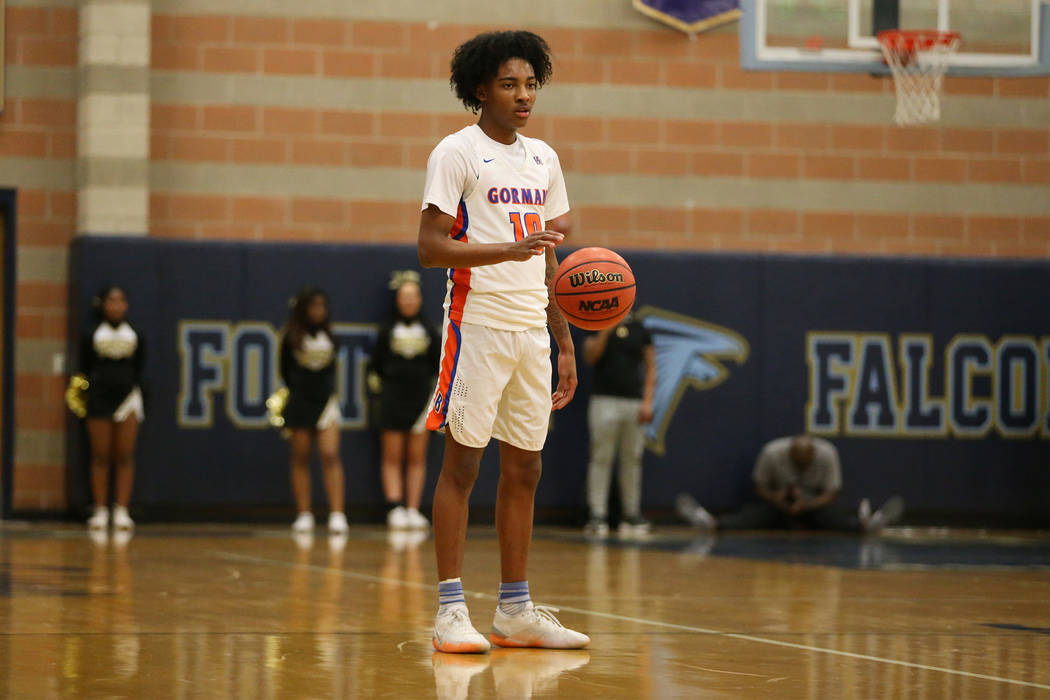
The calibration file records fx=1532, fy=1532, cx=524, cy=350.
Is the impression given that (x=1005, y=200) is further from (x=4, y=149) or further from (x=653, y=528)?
(x=4, y=149)

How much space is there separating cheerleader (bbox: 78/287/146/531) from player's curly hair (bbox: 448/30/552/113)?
292 inches

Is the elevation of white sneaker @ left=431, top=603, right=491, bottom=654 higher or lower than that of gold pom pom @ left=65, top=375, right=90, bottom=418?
lower

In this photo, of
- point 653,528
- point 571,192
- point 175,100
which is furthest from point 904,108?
point 175,100

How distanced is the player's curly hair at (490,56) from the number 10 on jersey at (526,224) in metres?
0.41

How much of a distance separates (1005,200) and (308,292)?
250 inches

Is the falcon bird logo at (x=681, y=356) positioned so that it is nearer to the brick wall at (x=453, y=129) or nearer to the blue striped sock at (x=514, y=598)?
the brick wall at (x=453, y=129)

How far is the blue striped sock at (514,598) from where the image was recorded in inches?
199

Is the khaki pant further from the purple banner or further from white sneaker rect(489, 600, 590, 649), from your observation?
white sneaker rect(489, 600, 590, 649)

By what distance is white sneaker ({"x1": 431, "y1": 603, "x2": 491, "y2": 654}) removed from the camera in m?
4.82

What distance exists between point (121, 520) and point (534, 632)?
751cm

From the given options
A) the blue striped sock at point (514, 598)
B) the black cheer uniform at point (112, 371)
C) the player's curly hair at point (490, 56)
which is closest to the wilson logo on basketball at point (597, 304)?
the player's curly hair at point (490, 56)

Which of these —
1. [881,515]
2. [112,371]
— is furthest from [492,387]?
[881,515]

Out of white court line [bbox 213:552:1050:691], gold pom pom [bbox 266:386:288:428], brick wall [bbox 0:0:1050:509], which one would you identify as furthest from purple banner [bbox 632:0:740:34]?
white court line [bbox 213:552:1050:691]

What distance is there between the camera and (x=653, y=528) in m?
12.8
